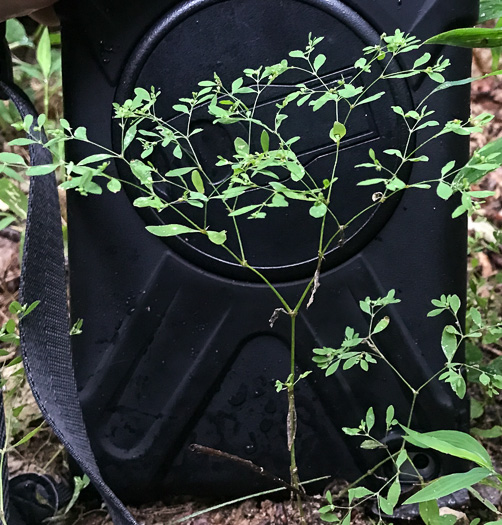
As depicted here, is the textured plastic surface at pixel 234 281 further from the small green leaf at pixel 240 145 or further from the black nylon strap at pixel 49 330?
the small green leaf at pixel 240 145

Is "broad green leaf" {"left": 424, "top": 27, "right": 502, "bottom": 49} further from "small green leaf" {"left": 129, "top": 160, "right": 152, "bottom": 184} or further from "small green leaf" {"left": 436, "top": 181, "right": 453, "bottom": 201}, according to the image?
"small green leaf" {"left": 129, "top": 160, "right": 152, "bottom": 184}

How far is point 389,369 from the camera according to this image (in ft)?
3.36

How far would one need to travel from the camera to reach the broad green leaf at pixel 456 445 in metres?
0.71

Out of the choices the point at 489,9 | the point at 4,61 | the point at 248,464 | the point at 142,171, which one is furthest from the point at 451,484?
the point at 4,61

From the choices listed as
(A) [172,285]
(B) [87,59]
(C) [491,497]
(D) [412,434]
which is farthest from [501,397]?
(B) [87,59]

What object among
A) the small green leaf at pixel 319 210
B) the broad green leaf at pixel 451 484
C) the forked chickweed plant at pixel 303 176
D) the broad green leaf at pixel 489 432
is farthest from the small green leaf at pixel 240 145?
the broad green leaf at pixel 489 432

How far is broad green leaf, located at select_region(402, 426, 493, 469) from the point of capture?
0.71 meters

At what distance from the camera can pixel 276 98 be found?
973 mm

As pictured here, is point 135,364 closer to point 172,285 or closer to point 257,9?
point 172,285

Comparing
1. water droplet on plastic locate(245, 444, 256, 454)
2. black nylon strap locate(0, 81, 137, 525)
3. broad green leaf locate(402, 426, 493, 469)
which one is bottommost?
water droplet on plastic locate(245, 444, 256, 454)

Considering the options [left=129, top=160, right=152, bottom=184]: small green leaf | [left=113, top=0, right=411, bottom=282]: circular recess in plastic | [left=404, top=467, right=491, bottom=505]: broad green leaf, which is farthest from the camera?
[left=113, top=0, right=411, bottom=282]: circular recess in plastic

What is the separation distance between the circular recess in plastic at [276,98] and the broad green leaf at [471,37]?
23cm

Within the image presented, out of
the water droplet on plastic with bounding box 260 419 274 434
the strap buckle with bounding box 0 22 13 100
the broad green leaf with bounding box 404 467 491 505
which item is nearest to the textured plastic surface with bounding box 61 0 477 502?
the water droplet on plastic with bounding box 260 419 274 434

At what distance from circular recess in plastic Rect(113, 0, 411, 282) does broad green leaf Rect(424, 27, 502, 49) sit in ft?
0.77
